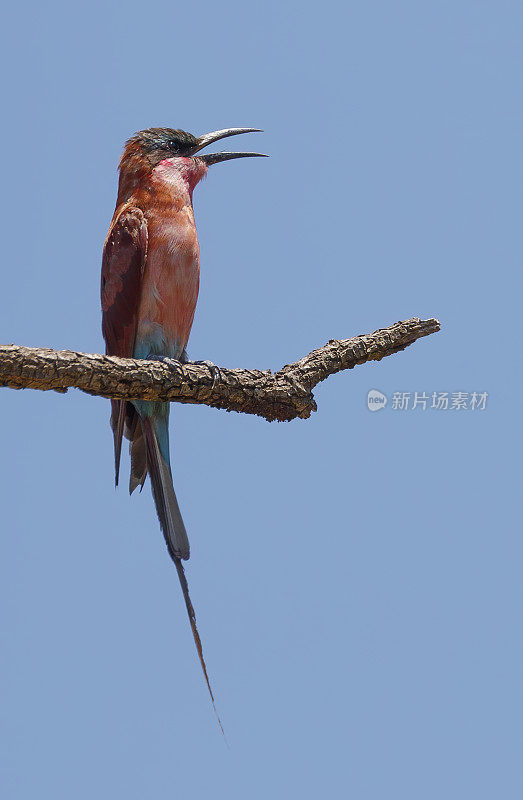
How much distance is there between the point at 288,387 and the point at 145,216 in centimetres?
116

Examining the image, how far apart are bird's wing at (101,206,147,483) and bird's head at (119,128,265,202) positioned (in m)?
0.33

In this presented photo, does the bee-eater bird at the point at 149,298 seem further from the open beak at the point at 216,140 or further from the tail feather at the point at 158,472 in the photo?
the open beak at the point at 216,140

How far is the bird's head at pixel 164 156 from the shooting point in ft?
14.8

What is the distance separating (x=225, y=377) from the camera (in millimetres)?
3664

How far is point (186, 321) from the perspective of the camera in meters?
4.26

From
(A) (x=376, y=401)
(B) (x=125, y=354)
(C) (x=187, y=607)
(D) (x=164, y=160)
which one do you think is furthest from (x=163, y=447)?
(D) (x=164, y=160)

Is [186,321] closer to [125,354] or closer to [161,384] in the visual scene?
[125,354]

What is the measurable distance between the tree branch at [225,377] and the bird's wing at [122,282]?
0.68 m

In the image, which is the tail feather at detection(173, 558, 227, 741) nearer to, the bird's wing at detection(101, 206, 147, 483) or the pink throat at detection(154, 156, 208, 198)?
the bird's wing at detection(101, 206, 147, 483)

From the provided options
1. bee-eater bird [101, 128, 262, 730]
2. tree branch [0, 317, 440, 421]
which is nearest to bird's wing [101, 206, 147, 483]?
bee-eater bird [101, 128, 262, 730]

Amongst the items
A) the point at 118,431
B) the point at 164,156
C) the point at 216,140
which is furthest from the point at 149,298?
the point at 216,140

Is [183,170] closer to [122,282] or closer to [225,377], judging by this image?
[122,282]

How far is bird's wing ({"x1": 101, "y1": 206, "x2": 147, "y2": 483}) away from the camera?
162 inches

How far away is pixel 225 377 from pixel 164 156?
1.52m
